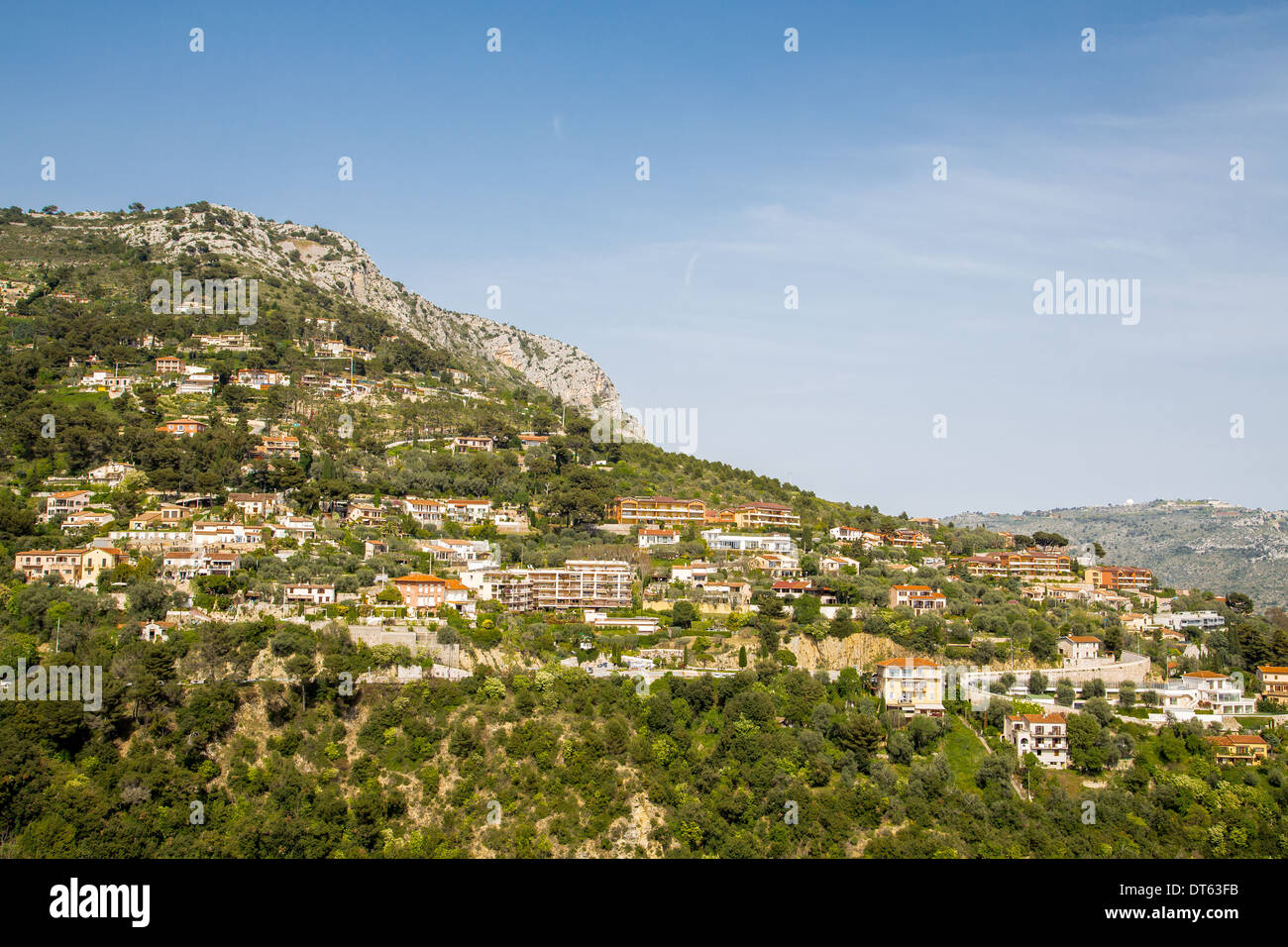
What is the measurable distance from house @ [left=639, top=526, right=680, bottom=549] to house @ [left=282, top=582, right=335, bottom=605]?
1192 cm

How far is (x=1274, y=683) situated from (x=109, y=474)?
37383 mm

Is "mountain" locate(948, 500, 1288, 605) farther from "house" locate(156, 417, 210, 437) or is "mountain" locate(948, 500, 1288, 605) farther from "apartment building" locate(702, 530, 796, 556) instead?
"house" locate(156, 417, 210, 437)

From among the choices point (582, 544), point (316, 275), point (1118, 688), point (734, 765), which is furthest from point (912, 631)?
point (316, 275)

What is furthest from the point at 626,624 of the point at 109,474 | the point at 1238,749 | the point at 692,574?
the point at 109,474

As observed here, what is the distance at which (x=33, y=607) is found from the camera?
26.0 m

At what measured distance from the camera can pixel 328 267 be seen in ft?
242

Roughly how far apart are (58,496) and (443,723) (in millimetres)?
18176

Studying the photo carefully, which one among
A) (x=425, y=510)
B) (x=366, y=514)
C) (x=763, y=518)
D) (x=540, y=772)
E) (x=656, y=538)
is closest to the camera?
(x=540, y=772)

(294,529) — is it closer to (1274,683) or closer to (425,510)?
(425,510)

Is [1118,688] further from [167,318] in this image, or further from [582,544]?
[167,318]

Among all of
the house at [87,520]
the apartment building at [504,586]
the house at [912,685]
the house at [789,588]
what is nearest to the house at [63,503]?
the house at [87,520]

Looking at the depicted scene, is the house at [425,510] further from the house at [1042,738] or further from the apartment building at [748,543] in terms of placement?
the house at [1042,738]

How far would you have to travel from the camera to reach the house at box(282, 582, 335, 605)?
28.0m

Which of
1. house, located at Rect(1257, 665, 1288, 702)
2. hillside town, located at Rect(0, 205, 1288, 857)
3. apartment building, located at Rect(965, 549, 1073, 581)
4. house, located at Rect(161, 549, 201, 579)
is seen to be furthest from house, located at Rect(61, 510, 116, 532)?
house, located at Rect(1257, 665, 1288, 702)
